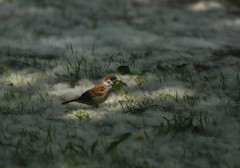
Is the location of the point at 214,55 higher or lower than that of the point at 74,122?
higher

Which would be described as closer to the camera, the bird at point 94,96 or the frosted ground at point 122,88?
the frosted ground at point 122,88

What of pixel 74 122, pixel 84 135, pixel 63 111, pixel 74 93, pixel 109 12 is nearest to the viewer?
pixel 84 135

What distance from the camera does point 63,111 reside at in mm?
3787

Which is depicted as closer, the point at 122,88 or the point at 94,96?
the point at 94,96

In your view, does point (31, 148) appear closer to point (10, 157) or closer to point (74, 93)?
point (10, 157)

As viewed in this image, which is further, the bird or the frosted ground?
the bird

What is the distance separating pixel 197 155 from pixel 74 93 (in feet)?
7.04

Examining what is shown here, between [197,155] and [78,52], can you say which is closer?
[197,155]

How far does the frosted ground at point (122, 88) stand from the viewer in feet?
9.34

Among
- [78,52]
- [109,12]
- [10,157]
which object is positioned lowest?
[10,157]

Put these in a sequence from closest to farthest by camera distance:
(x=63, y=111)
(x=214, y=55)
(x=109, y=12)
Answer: (x=63, y=111) < (x=214, y=55) < (x=109, y=12)

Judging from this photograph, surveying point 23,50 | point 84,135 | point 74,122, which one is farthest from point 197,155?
point 23,50

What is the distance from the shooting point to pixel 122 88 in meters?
4.36

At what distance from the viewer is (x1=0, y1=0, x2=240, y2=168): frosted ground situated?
2846mm
